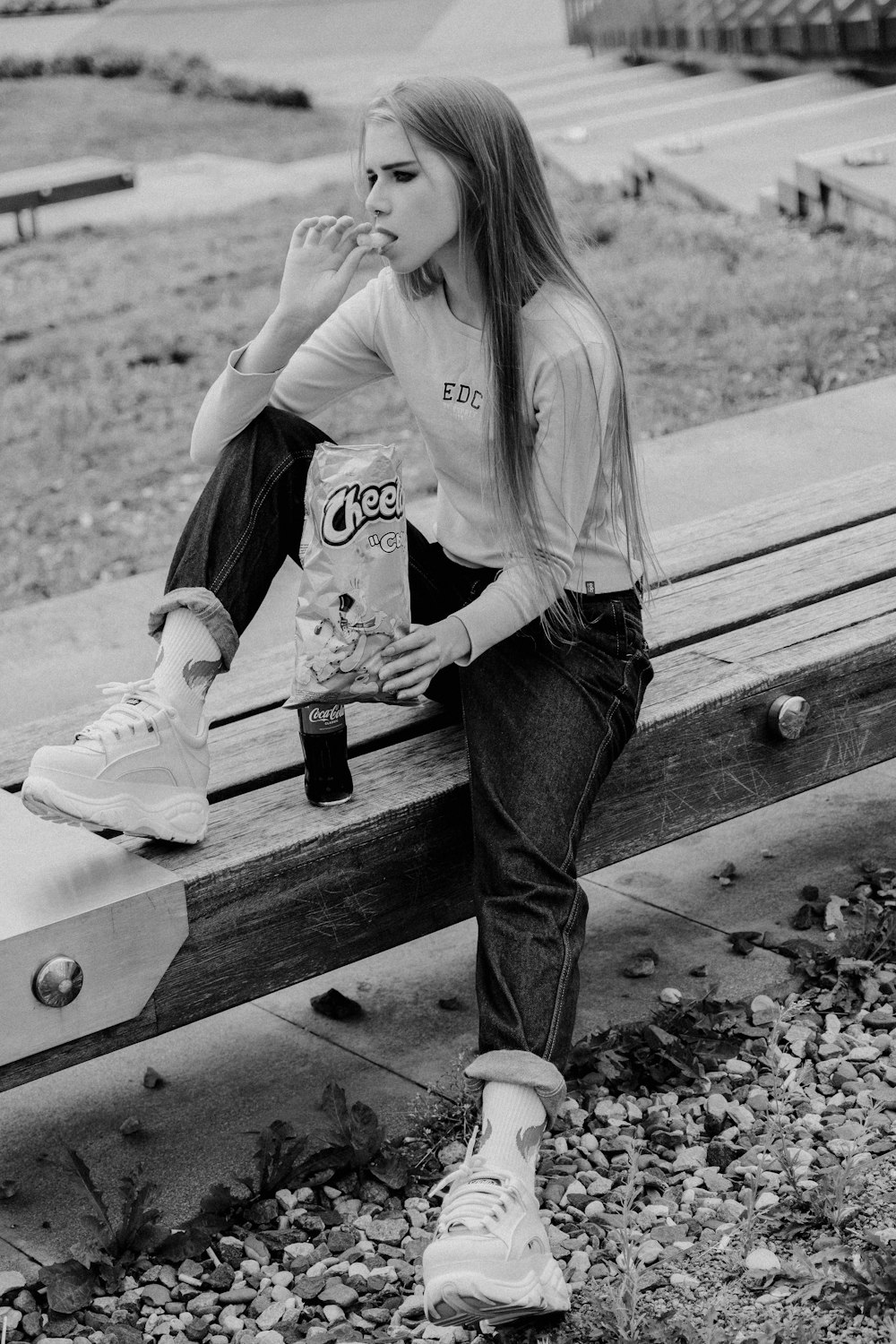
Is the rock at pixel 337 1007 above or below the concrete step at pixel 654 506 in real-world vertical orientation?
below

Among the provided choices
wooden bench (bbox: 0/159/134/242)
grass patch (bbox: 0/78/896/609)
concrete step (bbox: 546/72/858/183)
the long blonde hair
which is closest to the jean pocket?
the long blonde hair

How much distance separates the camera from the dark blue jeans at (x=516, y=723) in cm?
227

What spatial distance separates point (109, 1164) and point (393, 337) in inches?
53.0

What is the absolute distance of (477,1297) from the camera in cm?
197

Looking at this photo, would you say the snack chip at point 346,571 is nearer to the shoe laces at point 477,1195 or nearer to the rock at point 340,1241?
the shoe laces at point 477,1195

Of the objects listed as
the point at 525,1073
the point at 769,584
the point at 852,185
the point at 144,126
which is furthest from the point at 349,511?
the point at 144,126

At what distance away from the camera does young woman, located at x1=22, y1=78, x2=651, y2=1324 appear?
89.7 inches

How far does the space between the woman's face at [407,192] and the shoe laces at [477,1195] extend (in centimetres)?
128

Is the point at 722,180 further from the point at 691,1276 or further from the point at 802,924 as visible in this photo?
the point at 691,1276

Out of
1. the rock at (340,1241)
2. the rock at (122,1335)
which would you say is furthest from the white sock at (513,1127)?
the rock at (122,1335)

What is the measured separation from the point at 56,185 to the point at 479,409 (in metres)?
9.34

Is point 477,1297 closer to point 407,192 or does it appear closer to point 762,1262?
point 762,1262

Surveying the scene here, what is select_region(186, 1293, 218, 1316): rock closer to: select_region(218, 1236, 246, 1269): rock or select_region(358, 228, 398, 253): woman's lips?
select_region(218, 1236, 246, 1269): rock

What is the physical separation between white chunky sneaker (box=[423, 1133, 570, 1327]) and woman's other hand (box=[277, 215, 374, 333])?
4.00 ft
